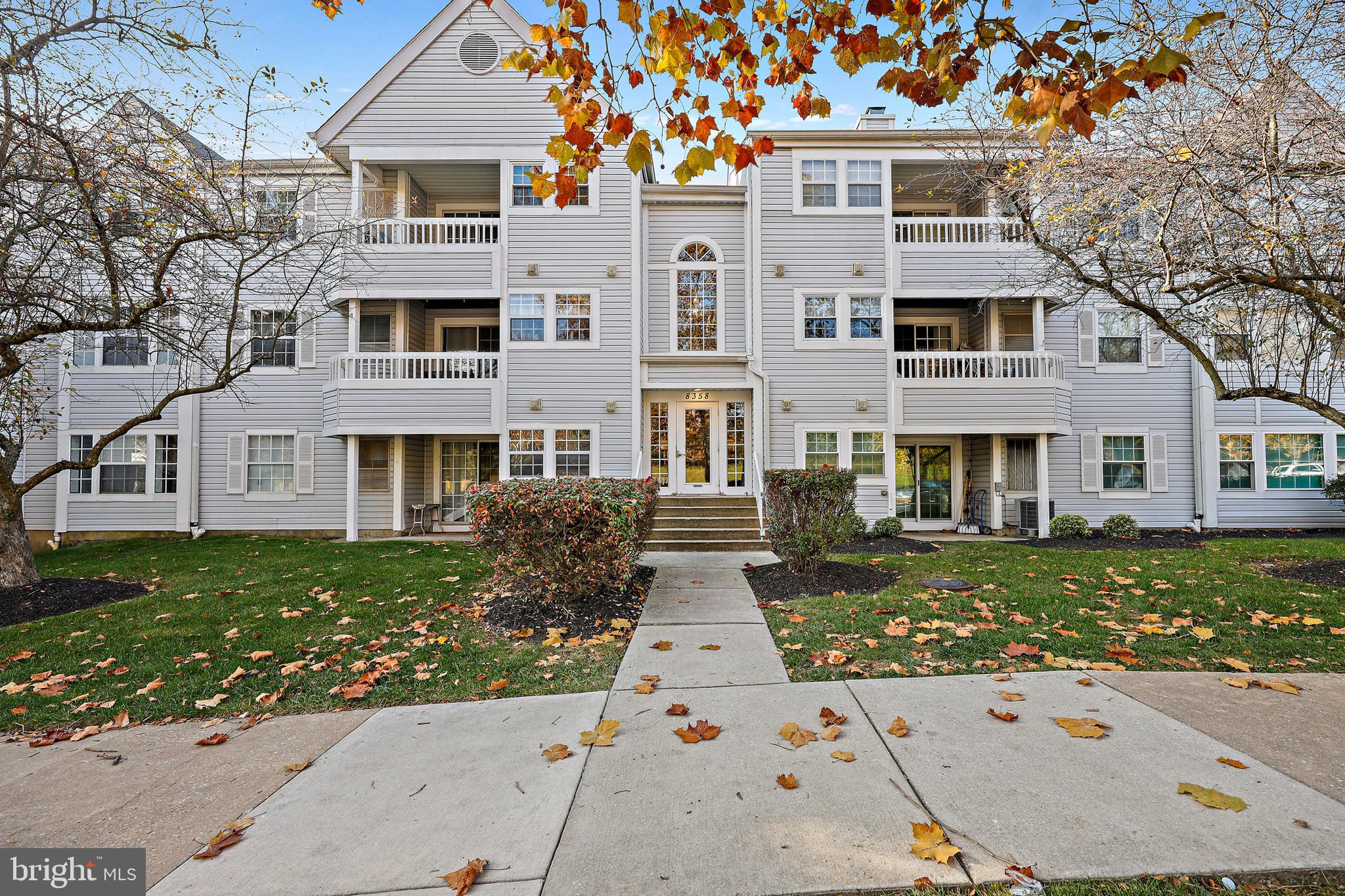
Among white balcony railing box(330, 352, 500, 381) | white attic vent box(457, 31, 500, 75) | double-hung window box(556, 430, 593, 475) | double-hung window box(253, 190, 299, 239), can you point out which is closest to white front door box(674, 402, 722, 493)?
double-hung window box(556, 430, 593, 475)

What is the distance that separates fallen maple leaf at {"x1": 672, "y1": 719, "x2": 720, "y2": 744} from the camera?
322 cm

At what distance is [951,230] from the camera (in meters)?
13.3

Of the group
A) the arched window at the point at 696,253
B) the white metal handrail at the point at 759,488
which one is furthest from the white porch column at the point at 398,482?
the white metal handrail at the point at 759,488

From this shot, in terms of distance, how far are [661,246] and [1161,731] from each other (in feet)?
41.0

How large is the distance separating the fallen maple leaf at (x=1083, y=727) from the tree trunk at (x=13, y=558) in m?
11.3

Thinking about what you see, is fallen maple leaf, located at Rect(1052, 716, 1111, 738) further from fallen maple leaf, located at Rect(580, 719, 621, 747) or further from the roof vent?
the roof vent

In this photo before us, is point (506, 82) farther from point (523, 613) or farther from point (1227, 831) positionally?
point (1227, 831)

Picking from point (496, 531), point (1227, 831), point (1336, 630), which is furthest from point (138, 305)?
point (1336, 630)

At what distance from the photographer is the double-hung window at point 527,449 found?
42.1ft

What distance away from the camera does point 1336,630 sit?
16.3 ft

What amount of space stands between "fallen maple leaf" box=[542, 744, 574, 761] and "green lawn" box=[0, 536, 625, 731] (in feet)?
3.05

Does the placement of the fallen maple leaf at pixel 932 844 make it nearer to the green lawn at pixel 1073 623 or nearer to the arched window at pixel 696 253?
the green lawn at pixel 1073 623

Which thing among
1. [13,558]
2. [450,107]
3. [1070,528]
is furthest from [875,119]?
[13,558]

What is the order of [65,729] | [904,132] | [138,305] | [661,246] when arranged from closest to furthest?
[65,729] → [138,305] → [904,132] → [661,246]
